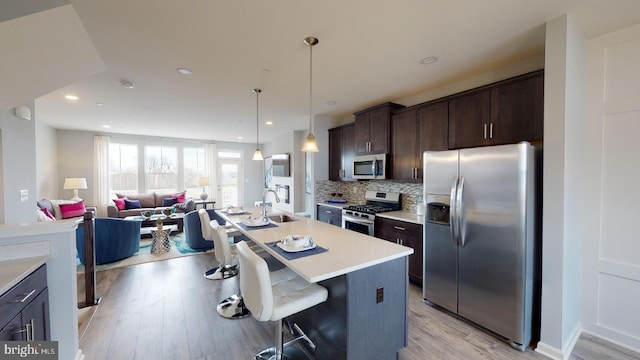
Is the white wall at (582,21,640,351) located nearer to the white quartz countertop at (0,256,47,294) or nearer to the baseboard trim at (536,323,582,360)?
the baseboard trim at (536,323,582,360)

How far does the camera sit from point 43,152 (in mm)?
5508

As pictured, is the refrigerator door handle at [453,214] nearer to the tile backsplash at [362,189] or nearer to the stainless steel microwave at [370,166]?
the tile backsplash at [362,189]

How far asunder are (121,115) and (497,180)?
620 centimetres

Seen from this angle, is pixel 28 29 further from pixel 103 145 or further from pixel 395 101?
pixel 103 145

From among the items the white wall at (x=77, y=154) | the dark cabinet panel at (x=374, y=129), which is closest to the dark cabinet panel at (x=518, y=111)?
the dark cabinet panel at (x=374, y=129)

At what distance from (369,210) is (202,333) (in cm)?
252

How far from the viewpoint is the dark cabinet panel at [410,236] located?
300 cm

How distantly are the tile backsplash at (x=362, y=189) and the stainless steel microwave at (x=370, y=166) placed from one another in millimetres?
391

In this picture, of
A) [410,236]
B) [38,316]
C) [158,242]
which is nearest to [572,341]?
[410,236]

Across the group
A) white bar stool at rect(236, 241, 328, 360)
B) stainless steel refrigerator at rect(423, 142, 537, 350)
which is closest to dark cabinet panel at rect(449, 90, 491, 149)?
stainless steel refrigerator at rect(423, 142, 537, 350)

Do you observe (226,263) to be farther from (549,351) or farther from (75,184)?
(75,184)

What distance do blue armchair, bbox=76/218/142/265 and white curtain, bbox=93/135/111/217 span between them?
366 centimetres

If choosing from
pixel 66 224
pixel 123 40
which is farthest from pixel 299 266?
pixel 123 40

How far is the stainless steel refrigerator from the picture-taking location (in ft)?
6.56
